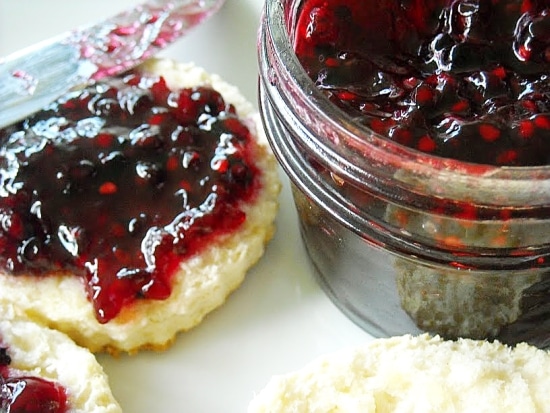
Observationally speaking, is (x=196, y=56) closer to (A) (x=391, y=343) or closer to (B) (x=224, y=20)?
(B) (x=224, y=20)

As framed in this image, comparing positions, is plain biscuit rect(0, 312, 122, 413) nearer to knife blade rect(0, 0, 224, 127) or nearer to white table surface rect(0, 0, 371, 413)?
white table surface rect(0, 0, 371, 413)

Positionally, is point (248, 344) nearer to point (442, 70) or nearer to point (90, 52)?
point (442, 70)

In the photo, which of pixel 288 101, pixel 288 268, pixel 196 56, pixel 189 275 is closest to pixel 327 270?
pixel 288 268

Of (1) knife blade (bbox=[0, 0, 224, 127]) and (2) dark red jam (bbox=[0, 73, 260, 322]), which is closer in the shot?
(2) dark red jam (bbox=[0, 73, 260, 322])

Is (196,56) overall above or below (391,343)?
above

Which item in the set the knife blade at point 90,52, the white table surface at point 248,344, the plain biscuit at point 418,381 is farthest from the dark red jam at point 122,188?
the plain biscuit at point 418,381

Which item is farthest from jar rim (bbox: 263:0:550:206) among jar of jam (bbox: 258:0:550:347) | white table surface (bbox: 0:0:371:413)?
white table surface (bbox: 0:0:371:413)

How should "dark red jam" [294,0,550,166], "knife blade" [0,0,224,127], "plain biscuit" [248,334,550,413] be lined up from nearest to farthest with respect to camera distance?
"dark red jam" [294,0,550,166]
"plain biscuit" [248,334,550,413]
"knife blade" [0,0,224,127]
